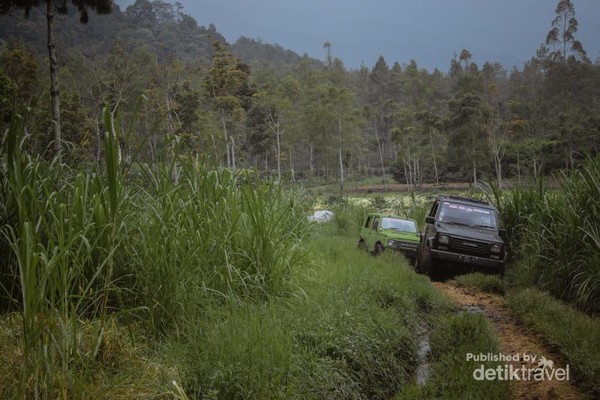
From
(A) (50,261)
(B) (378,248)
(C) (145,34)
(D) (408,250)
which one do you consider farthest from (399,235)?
(C) (145,34)

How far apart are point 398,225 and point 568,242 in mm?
5860

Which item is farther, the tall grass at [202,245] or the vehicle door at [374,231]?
the vehicle door at [374,231]

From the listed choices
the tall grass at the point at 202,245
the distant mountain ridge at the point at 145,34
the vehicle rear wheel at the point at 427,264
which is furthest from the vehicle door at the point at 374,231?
the distant mountain ridge at the point at 145,34

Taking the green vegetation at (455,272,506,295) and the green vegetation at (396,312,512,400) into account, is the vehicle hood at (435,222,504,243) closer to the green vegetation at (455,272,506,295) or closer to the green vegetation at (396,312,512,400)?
the green vegetation at (455,272,506,295)

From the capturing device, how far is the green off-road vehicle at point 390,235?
12.0m

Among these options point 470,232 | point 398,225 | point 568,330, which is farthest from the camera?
point 398,225

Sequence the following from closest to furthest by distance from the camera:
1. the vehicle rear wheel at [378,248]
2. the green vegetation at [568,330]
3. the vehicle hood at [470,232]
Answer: the green vegetation at [568,330] < the vehicle hood at [470,232] < the vehicle rear wheel at [378,248]

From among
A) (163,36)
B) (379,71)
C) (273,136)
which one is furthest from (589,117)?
(163,36)

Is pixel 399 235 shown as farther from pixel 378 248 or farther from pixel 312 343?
pixel 312 343

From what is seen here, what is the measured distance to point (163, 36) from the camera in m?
111

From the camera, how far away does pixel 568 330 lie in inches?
218

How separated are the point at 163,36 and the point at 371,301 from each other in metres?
118

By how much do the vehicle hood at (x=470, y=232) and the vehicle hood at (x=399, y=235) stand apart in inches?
71.9

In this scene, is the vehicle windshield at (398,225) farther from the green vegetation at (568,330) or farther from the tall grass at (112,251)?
the tall grass at (112,251)
